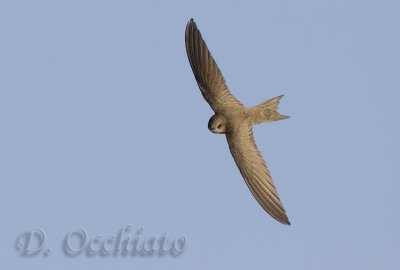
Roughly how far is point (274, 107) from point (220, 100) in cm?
79

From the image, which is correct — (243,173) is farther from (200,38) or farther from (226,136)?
(200,38)

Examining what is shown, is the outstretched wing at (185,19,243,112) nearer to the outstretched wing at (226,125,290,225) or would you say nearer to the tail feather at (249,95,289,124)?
the tail feather at (249,95,289,124)

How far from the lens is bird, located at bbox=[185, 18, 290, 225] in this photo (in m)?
17.2

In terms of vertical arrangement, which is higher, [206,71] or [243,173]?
[206,71]

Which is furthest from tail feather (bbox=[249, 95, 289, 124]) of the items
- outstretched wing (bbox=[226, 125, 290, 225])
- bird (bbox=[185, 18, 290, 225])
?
outstretched wing (bbox=[226, 125, 290, 225])

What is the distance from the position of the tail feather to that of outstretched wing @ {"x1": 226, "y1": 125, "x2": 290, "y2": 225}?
0.19m

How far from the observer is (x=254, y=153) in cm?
1734

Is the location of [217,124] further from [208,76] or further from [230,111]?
[208,76]

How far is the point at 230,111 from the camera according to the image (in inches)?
686

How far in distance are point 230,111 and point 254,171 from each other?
0.97m

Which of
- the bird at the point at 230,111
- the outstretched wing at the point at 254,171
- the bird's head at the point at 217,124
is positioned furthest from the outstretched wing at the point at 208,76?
the outstretched wing at the point at 254,171

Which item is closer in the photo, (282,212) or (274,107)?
(282,212)

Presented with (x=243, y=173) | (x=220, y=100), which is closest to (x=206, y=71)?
(x=220, y=100)

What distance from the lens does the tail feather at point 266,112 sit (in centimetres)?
1741
